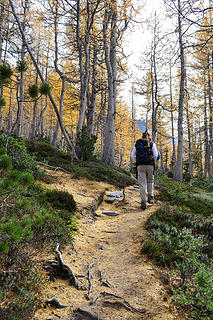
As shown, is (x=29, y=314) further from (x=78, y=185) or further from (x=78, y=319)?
(x=78, y=185)

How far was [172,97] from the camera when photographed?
23.5 metres

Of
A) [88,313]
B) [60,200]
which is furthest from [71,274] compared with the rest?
[60,200]

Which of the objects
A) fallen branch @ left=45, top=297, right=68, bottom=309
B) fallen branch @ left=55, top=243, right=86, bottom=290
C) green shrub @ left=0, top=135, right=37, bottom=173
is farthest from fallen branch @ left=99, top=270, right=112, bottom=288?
green shrub @ left=0, top=135, right=37, bottom=173

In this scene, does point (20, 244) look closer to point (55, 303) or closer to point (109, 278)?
point (55, 303)

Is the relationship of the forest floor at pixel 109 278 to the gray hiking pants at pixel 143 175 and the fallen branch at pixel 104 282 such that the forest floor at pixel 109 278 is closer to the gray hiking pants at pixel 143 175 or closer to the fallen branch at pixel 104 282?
the fallen branch at pixel 104 282

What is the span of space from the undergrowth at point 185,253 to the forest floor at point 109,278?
0.68 ft

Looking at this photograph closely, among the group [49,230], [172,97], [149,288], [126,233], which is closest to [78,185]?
[126,233]

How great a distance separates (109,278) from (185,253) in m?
1.27

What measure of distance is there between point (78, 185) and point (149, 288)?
493cm

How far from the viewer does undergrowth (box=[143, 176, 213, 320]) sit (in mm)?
2174

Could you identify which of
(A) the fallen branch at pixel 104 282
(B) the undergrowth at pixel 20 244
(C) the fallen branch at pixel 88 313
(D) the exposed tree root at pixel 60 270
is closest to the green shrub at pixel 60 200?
(B) the undergrowth at pixel 20 244

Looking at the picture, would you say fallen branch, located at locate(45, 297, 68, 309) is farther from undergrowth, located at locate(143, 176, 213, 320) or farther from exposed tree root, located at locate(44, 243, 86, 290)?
undergrowth, located at locate(143, 176, 213, 320)

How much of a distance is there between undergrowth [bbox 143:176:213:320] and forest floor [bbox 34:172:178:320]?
21 cm

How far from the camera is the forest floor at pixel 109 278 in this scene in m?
2.30
